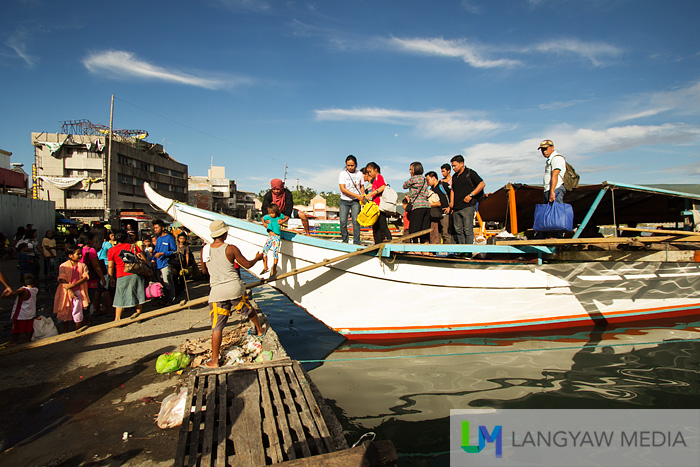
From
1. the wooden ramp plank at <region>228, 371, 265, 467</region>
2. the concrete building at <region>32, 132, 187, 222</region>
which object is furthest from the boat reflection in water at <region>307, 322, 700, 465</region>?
the concrete building at <region>32, 132, 187, 222</region>

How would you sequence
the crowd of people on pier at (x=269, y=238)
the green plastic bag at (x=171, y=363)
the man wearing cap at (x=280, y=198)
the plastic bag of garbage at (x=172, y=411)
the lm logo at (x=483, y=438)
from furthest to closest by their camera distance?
the man wearing cap at (x=280, y=198) < the crowd of people on pier at (x=269, y=238) < the green plastic bag at (x=171, y=363) < the lm logo at (x=483, y=438) < the plastic bag of garbage at (x=172, y=411)

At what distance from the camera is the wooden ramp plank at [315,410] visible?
2.68 metres

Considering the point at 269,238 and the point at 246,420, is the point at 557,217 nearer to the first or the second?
the point at 269,238

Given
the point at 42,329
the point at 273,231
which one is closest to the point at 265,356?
the point at 273,231

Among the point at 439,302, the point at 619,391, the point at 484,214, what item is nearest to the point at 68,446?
the point at 439,302

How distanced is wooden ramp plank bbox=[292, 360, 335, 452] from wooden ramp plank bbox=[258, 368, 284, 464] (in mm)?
317

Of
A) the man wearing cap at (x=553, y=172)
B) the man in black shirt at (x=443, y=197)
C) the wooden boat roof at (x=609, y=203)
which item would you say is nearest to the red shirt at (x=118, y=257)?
the man in black shirt at (x=443, y=197)

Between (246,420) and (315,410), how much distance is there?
22.2 inches

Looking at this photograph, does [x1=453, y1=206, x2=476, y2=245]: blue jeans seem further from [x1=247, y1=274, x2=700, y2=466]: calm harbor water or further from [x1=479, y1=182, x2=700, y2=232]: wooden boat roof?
[x1=247, y1=274, x2=700, y2=466]: calm harbor water

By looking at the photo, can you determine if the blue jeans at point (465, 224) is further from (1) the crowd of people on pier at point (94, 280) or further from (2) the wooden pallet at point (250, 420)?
(1) the crowd of people on pier at point (94, 280)

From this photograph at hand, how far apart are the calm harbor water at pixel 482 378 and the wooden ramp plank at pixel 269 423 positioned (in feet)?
2.99

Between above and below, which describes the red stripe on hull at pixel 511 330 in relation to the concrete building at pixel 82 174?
below

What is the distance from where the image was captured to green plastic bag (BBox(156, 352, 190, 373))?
13.4 feet

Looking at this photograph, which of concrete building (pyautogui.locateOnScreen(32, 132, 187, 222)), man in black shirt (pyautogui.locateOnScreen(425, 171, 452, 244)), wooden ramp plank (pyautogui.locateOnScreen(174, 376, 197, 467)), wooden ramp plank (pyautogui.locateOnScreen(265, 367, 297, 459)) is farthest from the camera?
concrete building (pyautogui.locateOnScreen(32, 132, 187, 222))
